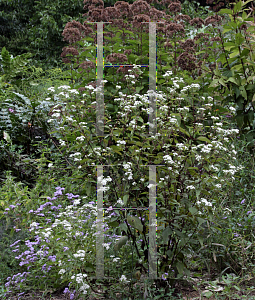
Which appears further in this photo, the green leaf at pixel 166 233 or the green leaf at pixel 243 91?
the green leaf at pixel 243 91

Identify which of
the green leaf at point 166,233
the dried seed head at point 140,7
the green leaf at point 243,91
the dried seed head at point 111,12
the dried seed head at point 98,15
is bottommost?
the green leaf at point 166,233

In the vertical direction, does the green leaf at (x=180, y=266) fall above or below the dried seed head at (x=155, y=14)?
below

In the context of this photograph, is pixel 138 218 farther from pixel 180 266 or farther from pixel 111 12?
pixel 111 12

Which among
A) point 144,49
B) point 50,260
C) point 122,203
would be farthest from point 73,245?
point 144,49

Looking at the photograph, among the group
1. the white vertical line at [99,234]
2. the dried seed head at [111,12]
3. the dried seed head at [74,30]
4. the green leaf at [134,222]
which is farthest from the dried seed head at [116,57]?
the green leaf at [134,222]

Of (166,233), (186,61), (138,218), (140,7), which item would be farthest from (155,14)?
(166,233)

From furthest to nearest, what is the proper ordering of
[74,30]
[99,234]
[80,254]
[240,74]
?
[240,74] < [74,30] < [99,234] < [80,254]

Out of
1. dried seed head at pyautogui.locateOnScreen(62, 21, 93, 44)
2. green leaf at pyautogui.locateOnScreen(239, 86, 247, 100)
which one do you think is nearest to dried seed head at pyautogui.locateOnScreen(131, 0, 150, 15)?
dried seed head at pyautogui.locateOnScreen(62, 21, 93, 44)

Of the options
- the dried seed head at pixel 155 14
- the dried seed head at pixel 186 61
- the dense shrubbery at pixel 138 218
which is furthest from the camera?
the dried seed head at pixel 155 14

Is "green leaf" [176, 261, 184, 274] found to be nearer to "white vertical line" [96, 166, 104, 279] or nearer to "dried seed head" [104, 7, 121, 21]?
"white vertical line" [96, 166, 104, 279]

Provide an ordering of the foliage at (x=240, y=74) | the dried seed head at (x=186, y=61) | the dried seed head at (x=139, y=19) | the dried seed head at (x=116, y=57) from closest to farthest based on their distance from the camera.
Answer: the dried seed head at (x=116, y=57)
the dried seed head at (x=186, y=61)
the dried seed head at (x=139, y=19)
the foliage at (x=240, y=74)

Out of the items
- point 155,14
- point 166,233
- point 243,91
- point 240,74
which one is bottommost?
point 166,233

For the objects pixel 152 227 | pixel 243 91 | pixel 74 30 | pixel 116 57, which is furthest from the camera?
pixel 243 91

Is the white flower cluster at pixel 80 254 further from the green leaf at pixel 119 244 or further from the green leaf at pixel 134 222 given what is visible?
the green leaf at pixel 134 222
